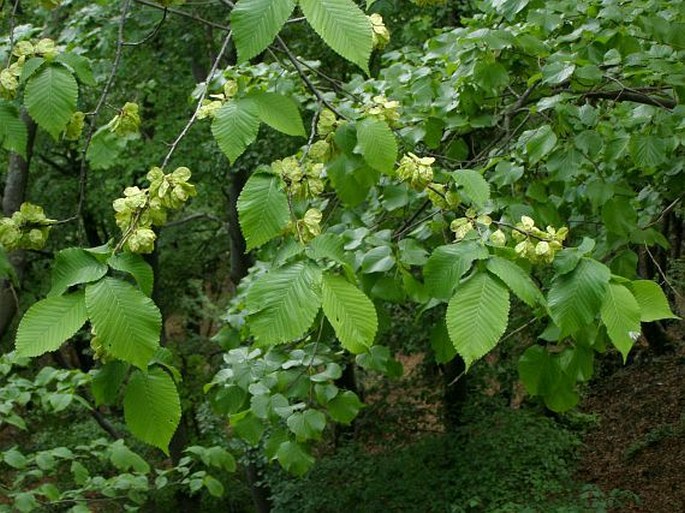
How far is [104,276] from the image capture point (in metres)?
1.28

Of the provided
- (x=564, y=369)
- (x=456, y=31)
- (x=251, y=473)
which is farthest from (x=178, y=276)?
(x=564, y=369)

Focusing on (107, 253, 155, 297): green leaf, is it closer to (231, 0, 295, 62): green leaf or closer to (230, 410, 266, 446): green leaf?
(231, 0, 295, 62): green leaf

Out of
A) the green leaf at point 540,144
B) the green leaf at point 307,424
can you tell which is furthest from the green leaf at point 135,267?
the green leaf at point 540,144

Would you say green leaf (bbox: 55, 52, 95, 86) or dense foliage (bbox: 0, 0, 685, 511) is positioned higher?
green leaf (bbox: 55, 52, 95, 86)

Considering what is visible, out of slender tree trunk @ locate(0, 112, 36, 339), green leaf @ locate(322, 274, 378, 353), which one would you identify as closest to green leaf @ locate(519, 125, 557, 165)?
green leaf @ locate(322, 274, 378, 353)

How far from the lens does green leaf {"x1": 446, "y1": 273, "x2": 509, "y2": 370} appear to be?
4.41 feet

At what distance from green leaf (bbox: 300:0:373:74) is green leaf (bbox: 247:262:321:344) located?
1.17 ft

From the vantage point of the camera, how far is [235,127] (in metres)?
1.58

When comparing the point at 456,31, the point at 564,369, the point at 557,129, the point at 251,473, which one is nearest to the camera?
the point at 564,369

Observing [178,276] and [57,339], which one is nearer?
[57,339]

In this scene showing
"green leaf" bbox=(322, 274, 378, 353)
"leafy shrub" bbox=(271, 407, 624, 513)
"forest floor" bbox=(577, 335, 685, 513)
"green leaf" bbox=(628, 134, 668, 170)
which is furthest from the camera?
"forest floor" bbox=(577, 335, 685, 513)

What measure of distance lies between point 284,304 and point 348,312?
110 mm

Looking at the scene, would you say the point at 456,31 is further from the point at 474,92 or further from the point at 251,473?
the point at 251,473

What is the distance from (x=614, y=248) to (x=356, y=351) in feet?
8.27
